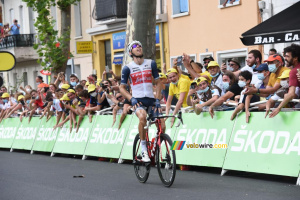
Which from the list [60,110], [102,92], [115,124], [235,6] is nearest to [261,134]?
[115,124]

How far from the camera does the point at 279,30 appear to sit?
13156mm

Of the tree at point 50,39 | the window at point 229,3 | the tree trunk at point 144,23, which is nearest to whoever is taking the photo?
the tree trunk at point 144,23

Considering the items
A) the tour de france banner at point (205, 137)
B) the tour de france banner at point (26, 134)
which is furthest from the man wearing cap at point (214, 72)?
the tour de france banner at point (26, 134)

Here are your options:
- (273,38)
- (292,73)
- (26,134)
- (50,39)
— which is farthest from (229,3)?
(292,73)

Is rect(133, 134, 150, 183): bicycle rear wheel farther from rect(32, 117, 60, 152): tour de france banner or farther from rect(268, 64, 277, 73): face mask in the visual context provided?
rect(32, 117, 60, 152): tour de france banner

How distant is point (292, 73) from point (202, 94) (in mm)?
2918

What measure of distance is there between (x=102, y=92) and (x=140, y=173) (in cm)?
549

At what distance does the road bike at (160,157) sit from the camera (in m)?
11.2

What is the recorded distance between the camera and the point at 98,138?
56.3ft

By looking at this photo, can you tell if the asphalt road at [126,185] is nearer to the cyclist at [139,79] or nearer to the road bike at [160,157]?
the road bike at [160,157]

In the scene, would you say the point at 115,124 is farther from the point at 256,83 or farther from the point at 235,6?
the point at 235,6

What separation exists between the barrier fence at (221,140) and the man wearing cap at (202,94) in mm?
186

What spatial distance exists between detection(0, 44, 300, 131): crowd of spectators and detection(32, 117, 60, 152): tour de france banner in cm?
22

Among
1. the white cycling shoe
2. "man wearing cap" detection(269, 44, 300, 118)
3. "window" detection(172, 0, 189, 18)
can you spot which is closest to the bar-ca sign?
"man wearing cap" detection(269, 44, 300, 118)
